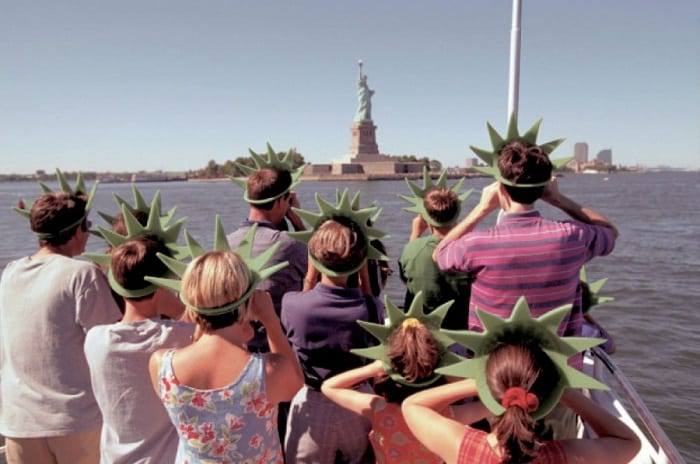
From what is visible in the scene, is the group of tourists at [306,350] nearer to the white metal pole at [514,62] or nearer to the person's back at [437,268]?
the person's back at [437,268]

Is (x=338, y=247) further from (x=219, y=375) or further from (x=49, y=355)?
(x=49, y=355)

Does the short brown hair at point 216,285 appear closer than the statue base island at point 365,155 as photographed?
Yes

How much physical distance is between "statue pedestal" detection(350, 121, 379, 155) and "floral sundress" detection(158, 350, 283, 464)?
72.4 meters

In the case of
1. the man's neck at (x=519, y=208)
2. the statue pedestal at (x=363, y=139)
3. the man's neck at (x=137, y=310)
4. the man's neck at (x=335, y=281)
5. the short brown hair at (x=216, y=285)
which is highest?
the statue pedestal at (x=363, y=139)

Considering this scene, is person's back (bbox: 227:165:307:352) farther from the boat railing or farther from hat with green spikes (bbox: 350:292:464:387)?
the boat railing

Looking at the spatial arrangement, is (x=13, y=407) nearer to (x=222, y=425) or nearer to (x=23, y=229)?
(x=222, y=425)

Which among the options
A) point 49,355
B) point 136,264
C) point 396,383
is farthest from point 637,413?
point 49,355

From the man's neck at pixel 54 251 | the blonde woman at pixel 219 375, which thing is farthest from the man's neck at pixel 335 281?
the man's neck at pixel 54 251

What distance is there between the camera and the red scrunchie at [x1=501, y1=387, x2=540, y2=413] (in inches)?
50.9

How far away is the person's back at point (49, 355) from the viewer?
81.1 inches

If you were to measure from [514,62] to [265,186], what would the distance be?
220cm

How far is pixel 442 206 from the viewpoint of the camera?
8.89ft

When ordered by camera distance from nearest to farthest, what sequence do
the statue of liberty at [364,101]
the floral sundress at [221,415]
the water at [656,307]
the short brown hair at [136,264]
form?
the floral sundress at [221,415] < the short brown hair at [136,264] < the water at [656,307] < the statue of liberty at [364,101]

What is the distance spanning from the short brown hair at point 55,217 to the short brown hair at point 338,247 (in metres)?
1.15
